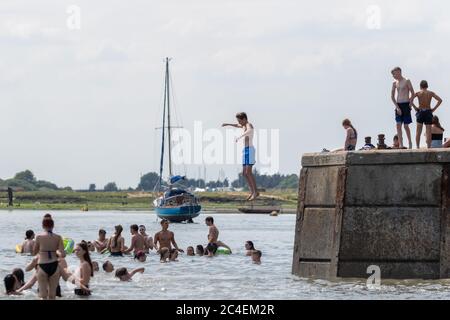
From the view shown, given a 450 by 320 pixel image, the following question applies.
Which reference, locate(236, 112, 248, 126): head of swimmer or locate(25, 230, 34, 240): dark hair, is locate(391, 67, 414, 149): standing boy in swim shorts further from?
locate(25, 230, 34, 240): dark hair

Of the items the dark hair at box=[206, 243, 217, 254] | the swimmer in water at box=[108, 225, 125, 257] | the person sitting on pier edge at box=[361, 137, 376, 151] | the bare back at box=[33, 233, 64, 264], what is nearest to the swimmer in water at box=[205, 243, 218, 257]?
the dark hair at box=[206, 243, 217, 254]

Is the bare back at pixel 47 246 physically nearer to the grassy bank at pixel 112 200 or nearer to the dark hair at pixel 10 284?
the dark hair at pixel 10 284

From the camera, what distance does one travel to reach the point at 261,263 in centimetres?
3981

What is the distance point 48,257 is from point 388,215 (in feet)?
22.9

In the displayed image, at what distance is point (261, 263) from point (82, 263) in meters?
14.2

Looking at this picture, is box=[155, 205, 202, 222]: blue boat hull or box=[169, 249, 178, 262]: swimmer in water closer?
box=[169, 249, 178, 262]: swimmer in water

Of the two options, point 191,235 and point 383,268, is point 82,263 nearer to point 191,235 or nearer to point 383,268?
point 383,268

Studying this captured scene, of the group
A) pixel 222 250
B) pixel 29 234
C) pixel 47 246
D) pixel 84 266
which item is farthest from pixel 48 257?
pixel 222 250

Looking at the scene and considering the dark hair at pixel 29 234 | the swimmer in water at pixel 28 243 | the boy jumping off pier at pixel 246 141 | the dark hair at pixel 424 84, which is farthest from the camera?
the swimmer in water at pixel 28 243

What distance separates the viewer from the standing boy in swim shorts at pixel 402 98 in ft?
88.2

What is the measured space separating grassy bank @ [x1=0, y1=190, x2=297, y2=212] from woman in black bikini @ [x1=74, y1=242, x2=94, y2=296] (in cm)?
14647

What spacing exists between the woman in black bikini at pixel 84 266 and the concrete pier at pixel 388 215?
4899mm

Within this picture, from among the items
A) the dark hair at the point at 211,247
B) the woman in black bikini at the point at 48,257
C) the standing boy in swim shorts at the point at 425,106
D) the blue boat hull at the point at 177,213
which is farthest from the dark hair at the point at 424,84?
the blue boat hull at the point at 177,213

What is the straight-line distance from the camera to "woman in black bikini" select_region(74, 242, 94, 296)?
26094 millimetres
